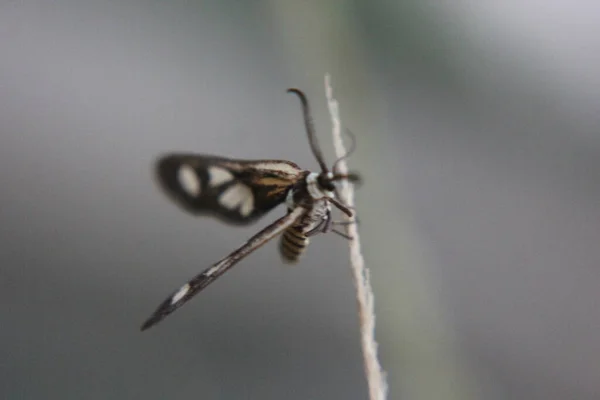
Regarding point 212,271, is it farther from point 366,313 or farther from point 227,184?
point 366,313

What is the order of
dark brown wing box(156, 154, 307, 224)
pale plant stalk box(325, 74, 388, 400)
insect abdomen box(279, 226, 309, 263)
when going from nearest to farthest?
pale plant stalk box(325, 74, 388, 400) < dark brown wing box(156, 154, 307, 224) < insect abdomen box(279, 226, 309, 263)

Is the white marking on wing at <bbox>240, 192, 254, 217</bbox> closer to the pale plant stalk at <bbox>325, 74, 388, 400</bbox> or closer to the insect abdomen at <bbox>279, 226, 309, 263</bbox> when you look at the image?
the insect abdomen at <bbox>279, 226, 309, 263</bbox>

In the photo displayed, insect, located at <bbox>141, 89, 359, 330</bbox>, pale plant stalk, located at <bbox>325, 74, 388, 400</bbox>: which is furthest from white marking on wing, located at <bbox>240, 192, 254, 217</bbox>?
pale plant stalk, located at <bbox>325, 74, 388, 400</bbox>

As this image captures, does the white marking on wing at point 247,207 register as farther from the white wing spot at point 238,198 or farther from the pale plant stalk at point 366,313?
the pale plant stalk at point 366,313

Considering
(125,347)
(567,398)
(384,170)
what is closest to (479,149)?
(384,170)

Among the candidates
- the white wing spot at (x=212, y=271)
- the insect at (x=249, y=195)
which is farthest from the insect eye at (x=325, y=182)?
the white wing spot at (x=212, y=271)

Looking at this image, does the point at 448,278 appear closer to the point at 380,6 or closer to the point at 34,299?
the point at 380,6

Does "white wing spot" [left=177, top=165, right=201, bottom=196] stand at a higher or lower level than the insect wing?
higher
